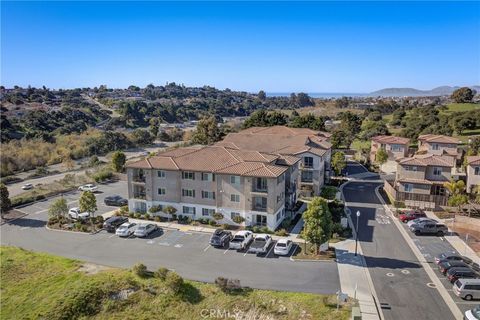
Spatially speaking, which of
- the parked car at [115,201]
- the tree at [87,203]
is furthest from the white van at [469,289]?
the parked car at [115,201]

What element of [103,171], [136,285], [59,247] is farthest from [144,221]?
[103,171]

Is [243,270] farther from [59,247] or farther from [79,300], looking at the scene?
[59,247]

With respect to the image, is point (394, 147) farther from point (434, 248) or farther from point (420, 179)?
point (434, 248)

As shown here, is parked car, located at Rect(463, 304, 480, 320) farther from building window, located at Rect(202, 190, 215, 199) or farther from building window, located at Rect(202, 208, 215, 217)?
building window, located at Rect(202, 190, 215, 199)

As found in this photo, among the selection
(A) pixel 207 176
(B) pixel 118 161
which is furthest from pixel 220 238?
(B) pixel 118 161

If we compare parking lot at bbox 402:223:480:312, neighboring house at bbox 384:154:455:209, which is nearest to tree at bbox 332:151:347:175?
neighboring house at bbox 384:154:455:209
